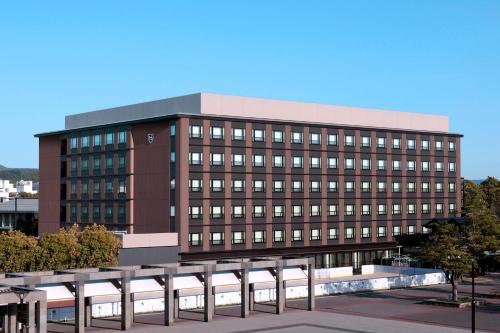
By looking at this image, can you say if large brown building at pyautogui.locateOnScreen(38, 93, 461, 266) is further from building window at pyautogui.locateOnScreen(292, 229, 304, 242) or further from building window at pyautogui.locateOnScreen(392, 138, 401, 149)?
building window at pyautogui.locateOnScreen(292, 229, 304, 242)

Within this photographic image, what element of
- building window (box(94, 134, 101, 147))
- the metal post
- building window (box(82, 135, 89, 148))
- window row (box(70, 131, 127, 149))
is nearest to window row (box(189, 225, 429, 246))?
window row (box(70, 131, 127, 149))

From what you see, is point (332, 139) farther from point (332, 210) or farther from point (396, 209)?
point (396, 209)

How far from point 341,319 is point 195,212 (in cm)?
3227

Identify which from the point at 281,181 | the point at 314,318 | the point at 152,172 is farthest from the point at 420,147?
the point at 314,318

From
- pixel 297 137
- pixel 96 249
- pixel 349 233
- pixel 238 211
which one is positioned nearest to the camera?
pixel 96 249

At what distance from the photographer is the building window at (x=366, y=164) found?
11064 centimetres

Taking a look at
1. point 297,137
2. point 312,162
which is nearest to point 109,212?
point 297,137

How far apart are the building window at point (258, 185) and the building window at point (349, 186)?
14970 millimetres

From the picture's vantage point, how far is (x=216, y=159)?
94.8 metres

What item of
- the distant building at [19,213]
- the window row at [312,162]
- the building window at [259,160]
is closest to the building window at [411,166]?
the window row at [312,162]

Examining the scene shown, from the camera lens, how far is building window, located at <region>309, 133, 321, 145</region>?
104438mm

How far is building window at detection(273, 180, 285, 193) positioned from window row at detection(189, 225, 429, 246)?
215 inches

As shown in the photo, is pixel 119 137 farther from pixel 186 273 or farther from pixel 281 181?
pixel 186 273

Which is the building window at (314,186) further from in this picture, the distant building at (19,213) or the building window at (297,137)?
the distant building at (19,213)
